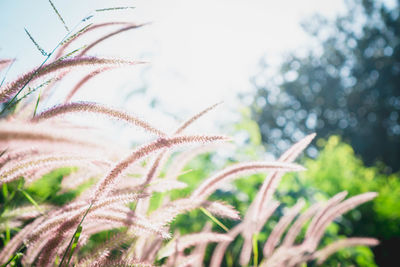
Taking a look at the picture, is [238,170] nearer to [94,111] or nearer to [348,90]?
[94,111]

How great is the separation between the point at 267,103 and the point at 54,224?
81.3 feet

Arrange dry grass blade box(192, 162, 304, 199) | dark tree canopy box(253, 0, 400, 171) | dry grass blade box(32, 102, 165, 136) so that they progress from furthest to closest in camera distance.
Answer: dark tree canopy box(253, 0, 400, 171)
dry grass blade box(192, 162, 304, 199)
dry grass blade box(32, 102, 165, 136)

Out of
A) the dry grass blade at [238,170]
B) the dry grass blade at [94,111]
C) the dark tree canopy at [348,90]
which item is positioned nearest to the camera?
the dry grass blade at [94,111]

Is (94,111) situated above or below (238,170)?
above

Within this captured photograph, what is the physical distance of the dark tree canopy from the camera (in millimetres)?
20859

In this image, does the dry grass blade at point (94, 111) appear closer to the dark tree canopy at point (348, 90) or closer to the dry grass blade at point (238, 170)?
the dry grass blade at point (238, 170)

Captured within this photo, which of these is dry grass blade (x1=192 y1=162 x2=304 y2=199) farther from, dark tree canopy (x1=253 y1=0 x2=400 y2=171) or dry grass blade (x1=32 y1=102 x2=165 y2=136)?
dark tree canopy (x1=253 y1=0 x2=400 y2=171)

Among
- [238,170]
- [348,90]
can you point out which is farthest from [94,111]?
[348,90]

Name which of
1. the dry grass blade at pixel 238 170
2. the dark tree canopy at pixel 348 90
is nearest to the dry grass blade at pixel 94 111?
the dry grass blade at pixel 238 170

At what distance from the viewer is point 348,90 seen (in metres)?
22.5

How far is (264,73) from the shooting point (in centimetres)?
2461

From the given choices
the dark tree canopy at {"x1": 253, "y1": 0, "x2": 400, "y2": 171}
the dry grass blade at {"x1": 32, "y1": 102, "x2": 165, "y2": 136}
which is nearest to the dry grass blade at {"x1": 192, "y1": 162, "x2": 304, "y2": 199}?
the dry grass blade at {"x1": 32, "y1": 102, "x2": 165, "y2": 136}

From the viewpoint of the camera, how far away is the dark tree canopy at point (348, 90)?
20.9 meters

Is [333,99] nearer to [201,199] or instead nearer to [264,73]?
[264,73]
